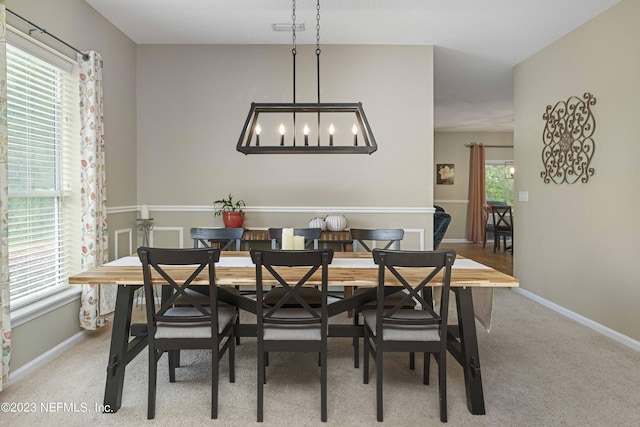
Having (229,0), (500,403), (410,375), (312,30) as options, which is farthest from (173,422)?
(312,30)

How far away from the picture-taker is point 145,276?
75.4 inches

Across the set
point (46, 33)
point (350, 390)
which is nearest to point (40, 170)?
point (46, 33)

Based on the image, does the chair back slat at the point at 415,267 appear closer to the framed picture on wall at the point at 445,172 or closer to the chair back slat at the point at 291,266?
the chair back slat at the point at 291,266

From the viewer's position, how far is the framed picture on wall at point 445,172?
921cm

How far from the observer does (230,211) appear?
4.05 m

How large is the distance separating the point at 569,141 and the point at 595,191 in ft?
1.98

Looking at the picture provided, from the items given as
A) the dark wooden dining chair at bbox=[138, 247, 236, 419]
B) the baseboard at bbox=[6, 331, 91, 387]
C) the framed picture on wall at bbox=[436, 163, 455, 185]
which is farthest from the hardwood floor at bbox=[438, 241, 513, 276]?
the baseboard at bbox=[6, 331, 91, 387]

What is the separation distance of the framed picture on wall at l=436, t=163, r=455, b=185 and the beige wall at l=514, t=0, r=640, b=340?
4808 millimetres

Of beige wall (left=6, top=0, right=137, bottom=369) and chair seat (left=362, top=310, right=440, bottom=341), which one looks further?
beige wall (left=6, top=0, right=137, bottom=369)

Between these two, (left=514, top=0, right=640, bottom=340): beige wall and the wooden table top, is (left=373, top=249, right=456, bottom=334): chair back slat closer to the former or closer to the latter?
the wooden table top

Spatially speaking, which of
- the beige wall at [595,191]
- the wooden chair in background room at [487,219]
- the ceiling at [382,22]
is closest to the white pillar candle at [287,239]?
the ceiling at [382,22]

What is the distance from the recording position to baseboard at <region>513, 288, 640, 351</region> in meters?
2.95

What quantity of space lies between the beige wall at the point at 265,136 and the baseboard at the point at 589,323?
1.41 metres

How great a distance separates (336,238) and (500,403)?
204cm
